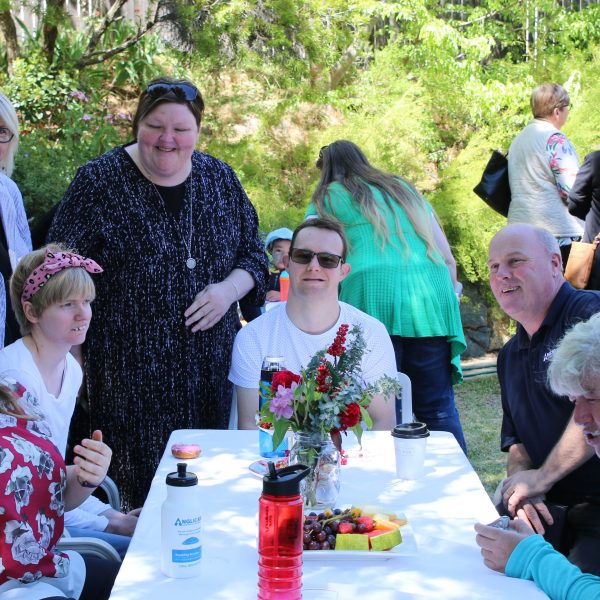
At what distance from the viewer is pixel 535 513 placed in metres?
2.62

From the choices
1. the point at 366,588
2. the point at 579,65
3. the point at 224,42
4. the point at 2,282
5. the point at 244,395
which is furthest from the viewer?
the point at 224,42

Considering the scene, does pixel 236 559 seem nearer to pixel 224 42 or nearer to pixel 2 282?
pixel 2 282

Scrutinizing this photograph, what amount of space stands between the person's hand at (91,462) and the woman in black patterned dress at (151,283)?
862 mm

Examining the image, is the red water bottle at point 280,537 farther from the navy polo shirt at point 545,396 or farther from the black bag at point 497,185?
the black bag at point 497,185

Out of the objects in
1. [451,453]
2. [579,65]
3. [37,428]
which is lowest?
[451,453]

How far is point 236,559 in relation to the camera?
74.1 inches

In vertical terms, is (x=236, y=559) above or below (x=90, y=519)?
above

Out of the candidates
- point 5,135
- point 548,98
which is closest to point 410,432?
point 5,135

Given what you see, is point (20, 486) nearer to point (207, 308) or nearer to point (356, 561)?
point (356, 561)

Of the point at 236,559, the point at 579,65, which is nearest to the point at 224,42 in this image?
the point at 579,65

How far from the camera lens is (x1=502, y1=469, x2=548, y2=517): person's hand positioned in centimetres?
267

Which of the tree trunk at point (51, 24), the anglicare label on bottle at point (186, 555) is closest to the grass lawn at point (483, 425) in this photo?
the anglicare label on bottle at point (186, 555)

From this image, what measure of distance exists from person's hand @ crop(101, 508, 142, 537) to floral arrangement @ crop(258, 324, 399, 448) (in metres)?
0.83

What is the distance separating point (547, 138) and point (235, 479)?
3.86 m
